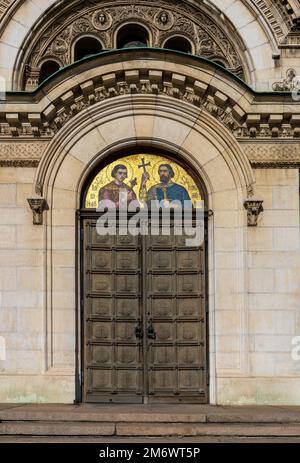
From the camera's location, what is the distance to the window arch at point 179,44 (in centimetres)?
1812

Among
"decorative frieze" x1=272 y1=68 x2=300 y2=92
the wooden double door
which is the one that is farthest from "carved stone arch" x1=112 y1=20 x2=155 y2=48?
the wooden double door

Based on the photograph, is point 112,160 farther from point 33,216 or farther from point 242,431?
point 242,431

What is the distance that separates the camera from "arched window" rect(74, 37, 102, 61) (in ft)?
59.3

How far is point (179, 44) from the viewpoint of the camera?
1831cm

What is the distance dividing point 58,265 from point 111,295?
103 centimetres

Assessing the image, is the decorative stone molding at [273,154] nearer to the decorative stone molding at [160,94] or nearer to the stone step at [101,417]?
the decorative stone molding at [160,94]

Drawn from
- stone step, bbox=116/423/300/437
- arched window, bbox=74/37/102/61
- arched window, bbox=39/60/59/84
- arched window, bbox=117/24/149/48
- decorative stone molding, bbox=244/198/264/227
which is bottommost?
stone step, bbox=116/423/300/437

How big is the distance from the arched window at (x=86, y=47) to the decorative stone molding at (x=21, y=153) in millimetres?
2021

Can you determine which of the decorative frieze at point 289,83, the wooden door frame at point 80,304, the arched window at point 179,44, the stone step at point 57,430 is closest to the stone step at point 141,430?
the stone step at point 57,430

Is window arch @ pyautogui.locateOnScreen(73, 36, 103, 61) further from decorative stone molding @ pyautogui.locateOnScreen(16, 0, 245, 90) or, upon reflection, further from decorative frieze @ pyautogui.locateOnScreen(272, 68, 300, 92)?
decorative frieze @ pyautogui.locateOnScreen(272, 68, 300, 92)

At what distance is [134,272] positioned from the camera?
17156 mm

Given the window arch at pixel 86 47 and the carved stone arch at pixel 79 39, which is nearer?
the carved stone arch at pixel 79 39

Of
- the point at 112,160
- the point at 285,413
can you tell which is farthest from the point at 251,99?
the point at 285,413

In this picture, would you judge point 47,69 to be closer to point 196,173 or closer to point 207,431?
point 196,173
